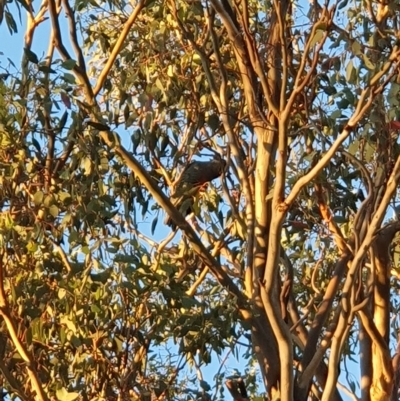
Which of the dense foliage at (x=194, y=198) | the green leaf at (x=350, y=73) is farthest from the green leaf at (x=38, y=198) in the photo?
the green leaf at (x=350, y=73)

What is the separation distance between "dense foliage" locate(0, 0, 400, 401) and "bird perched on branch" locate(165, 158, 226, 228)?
0.03 metres

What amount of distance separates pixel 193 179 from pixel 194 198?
0.32 metres

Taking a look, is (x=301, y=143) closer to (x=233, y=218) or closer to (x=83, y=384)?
(x=233, y=218)

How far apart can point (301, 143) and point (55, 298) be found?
1619mm

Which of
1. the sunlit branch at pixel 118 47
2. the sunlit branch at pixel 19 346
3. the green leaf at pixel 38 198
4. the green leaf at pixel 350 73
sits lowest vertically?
the sunlit branch at pixel 19 346

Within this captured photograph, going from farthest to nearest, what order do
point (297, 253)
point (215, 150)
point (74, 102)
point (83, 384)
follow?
1. point (297, 253)
2. point (215, 150)
3. point (83, 384)
4. point (74, 102)

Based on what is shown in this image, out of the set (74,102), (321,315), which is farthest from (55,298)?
(321,315)

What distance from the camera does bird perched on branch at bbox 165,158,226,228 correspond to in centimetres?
487

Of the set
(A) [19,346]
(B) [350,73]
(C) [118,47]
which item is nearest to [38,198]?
(A) [19,346]

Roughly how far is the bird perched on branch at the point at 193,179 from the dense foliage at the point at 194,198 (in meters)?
0.03

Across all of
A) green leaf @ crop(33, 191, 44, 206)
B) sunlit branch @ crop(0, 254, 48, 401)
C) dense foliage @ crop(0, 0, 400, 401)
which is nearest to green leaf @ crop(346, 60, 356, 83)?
dense foliage @ crop(0, 0, 400, 401)

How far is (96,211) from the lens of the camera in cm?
423

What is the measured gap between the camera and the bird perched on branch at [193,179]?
4871 millimetres

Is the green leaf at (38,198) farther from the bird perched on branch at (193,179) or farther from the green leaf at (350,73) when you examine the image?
the green leaf at (350,73)
